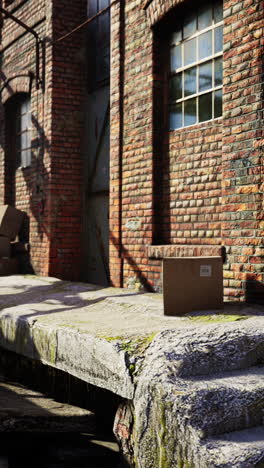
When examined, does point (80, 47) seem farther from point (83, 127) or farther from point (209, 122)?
point (209, 122)

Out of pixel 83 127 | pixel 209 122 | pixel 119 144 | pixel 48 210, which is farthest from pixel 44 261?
pixel 209 122

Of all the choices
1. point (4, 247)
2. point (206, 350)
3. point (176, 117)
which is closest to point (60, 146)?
point (4, 247)

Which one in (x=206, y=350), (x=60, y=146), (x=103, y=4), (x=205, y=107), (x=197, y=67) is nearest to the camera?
(x=206, y=350)

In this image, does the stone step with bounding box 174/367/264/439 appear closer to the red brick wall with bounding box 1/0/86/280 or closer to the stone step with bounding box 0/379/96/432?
the stone step with bounding box 0/379/96/432

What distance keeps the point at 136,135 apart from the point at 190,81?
0.96m

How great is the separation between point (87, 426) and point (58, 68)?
6138 millimetres

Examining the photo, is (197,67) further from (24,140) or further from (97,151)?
(24,140)

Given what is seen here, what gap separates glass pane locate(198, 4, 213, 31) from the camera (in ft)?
18.2

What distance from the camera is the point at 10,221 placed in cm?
918

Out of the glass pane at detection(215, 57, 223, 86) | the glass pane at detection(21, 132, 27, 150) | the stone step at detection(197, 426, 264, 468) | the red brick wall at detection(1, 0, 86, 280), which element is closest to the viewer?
the stone step at detection(197, 426, 264, 468)

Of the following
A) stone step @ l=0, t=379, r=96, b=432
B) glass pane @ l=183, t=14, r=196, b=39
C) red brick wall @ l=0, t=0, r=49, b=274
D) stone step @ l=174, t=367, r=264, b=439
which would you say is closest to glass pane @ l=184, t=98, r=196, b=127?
glass pane @ l=183, t=14, r=196, b=39

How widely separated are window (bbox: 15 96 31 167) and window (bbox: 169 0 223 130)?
4234mm

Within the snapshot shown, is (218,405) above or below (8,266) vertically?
below

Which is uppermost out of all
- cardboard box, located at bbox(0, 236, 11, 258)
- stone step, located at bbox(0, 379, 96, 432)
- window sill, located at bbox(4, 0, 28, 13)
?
window sill, located at bbox(4, 0, 28, 13)
